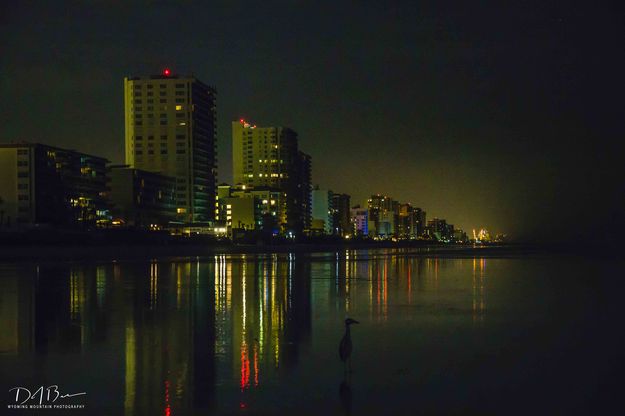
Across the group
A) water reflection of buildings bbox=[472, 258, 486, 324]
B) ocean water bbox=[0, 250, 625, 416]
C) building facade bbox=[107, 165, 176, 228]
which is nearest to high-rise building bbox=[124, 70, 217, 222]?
building facade bbox=[107, 165, 176, 228]

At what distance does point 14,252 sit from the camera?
73.1 m

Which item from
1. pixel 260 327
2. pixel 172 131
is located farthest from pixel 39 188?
pixel 260 327

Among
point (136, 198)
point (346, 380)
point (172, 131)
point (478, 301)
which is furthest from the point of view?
point (172, 131)

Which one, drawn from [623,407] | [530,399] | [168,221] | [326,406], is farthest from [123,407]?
[168,221]

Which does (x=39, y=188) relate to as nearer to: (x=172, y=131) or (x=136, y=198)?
(x=136, y=198)

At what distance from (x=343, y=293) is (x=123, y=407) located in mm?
17103

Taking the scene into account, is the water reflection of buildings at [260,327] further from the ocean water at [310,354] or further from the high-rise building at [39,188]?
the high-rise building at [39,188]

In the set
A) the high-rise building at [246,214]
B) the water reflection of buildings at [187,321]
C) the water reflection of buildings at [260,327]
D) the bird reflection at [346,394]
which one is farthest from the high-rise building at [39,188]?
the bird reflection at [346,394]

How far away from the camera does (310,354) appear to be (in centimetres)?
1320

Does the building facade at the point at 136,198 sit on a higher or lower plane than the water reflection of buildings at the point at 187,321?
higher

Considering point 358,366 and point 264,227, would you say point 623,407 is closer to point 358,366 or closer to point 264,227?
point 358,366
